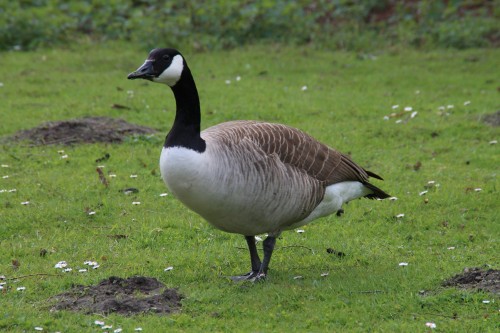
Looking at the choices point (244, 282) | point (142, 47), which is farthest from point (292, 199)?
point (142, 47)

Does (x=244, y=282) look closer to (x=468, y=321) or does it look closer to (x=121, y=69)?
(x=468, y=321)

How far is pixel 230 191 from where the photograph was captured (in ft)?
19.8

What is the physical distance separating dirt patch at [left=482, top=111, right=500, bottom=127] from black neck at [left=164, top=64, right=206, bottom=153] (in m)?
6.53

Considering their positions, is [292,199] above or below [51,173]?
above

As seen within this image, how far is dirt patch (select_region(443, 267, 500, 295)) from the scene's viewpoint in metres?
6.14

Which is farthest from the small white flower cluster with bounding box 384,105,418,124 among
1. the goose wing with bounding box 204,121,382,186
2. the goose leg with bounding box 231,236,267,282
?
the goose leg with bounding box 231,236,267,282

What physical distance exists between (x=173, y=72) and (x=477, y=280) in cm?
282

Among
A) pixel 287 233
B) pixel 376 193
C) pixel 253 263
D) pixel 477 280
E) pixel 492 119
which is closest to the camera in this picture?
pixel 477 280

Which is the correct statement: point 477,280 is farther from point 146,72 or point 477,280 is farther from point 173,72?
point 146,72

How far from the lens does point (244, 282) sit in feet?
21.6

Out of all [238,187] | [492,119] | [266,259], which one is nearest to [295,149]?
[238,187]

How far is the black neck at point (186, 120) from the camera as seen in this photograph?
5.93 m

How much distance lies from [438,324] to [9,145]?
6887 mm

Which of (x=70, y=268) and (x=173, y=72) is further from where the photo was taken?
(x=70, y=268)
